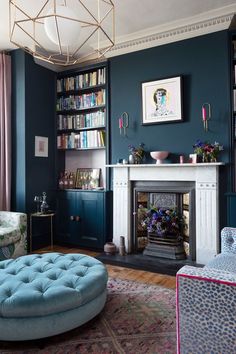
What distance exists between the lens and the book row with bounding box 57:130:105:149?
403 cm

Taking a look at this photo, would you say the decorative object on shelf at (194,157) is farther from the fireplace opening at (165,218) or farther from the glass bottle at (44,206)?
the glass bottle at (44,206)

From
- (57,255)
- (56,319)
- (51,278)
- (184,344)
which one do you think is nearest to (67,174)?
(57,255)

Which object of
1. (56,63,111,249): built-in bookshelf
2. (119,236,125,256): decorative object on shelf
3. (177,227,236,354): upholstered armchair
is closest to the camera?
(177,227,236,354): upholstered armchair

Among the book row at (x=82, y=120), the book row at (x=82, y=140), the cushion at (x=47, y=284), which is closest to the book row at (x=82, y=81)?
the book row at (x=82, y=120)

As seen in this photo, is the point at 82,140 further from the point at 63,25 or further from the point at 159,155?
the point at 63,25

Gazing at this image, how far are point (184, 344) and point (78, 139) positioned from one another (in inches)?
133

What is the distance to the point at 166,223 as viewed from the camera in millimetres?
3375

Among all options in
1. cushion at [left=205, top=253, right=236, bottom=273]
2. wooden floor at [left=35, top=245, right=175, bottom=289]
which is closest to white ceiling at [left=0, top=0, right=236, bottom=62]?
cushion at [left=205, top=253, right=236, bottom=273]

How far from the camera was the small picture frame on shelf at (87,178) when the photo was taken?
165 inches

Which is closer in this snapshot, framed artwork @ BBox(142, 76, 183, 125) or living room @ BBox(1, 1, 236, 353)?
living room @ BBox(1, 1, 236, 353)

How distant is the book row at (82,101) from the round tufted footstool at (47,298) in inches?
105

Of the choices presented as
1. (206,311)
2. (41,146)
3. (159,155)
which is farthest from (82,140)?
(206,311)

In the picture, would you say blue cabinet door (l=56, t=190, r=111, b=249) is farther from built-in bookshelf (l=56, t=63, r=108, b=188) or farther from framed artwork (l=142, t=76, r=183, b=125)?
framed artwork (l=142, t=76, r=183, b=125)

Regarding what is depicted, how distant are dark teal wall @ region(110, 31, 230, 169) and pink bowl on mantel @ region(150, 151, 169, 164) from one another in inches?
4.2
